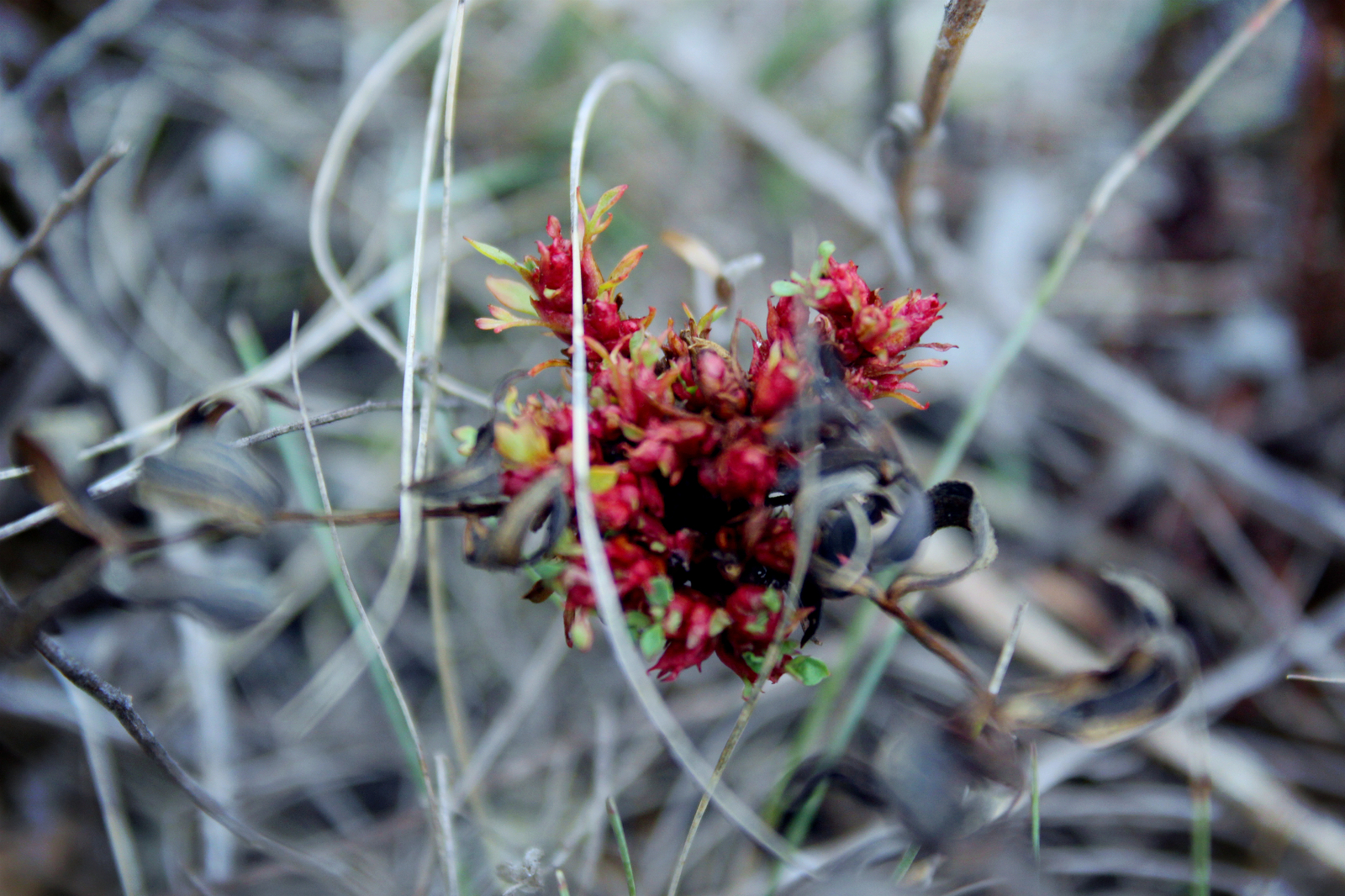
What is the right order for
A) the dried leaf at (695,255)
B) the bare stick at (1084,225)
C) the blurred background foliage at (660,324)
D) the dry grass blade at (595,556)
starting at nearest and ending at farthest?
the dry grass blade at (595,556), the dried leaf at (695,255), the bare stick at (1084,225), the blurred background foliage at (660,324)

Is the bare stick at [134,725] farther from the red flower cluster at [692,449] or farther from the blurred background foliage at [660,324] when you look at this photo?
the red flower cluster at [692,449]

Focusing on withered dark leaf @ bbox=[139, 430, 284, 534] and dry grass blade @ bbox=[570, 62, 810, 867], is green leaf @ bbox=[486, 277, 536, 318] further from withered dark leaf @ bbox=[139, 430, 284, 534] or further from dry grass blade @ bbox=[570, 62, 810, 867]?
withered dark leaf @ bbox=[139, 430, 284, 534]

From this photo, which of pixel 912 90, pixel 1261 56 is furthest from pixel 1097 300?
pixel 1261 56

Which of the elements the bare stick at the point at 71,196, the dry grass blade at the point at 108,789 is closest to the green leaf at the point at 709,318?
the bare stick at the point at 71,196

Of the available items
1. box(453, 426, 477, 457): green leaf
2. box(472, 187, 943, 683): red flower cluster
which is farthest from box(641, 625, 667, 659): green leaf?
box(453, 426, 477, 457): green leaf

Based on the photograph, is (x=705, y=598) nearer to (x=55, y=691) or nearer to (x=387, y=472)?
(x=387, y=472)

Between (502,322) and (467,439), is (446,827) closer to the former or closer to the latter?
(467,439)
